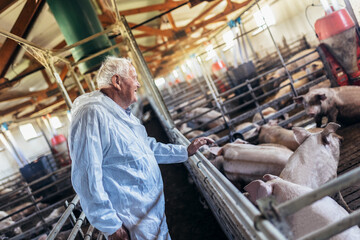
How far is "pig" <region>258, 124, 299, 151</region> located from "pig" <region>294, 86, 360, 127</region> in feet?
2.77

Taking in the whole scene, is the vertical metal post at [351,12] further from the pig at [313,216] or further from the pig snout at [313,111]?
the pig at [313,216]

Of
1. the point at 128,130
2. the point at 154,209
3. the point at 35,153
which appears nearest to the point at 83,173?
the point at 128,130

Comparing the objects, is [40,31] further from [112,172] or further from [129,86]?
[112,172]

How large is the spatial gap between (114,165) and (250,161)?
1832mm

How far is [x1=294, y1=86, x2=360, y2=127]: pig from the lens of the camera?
3.95 meters

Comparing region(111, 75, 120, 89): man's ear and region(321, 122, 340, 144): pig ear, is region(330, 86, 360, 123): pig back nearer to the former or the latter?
region(321, 122, 340, 144): pig ear

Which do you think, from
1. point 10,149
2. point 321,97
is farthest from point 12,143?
point 321,97

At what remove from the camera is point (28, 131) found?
1745cm

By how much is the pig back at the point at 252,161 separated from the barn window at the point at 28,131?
18.0 metres

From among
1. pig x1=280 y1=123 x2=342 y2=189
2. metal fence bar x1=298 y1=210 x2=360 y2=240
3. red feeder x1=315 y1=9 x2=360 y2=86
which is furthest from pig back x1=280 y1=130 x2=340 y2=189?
red feeder x1=315 y1=9 x2=360 y2=86

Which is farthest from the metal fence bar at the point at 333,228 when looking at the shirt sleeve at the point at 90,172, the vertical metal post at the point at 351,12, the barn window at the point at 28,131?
the barn window at the point at 28,131

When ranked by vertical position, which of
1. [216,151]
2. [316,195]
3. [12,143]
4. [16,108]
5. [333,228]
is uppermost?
[16,108]

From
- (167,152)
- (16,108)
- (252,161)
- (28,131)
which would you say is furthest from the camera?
(28,131)

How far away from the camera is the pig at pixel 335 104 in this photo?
3.95 meters
